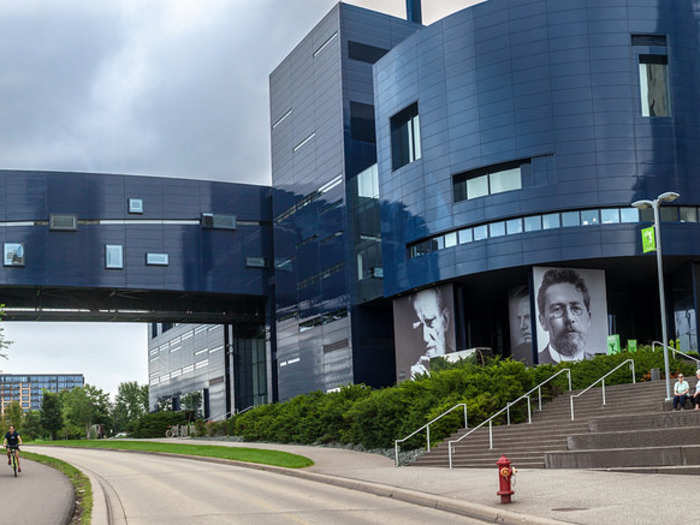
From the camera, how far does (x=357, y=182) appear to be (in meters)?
62.9

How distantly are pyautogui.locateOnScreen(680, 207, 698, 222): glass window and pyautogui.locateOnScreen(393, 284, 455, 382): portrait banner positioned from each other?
44.1 feet

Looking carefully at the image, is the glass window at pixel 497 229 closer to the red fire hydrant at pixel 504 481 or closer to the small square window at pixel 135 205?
the small square window at pixel 135 205

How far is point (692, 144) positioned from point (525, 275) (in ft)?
37.6

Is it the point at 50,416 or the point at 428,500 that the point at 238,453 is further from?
the point at 50,416

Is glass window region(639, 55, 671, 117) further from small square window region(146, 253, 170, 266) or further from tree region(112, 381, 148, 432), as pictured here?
tree region(112, 381, 148, 432)

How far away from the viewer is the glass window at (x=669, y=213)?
158ft

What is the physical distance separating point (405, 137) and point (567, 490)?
40.5m

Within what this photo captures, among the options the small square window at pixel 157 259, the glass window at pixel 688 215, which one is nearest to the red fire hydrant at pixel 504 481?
the glass window at pixel 688 215

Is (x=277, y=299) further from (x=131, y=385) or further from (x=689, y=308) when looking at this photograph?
(x=131, y=385)

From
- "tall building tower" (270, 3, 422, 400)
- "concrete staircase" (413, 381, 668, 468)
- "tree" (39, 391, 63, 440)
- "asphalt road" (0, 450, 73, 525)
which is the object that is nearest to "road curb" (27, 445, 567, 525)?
"concrete staircase" (413, 381, 668, 468)

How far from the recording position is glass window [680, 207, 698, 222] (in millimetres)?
48406

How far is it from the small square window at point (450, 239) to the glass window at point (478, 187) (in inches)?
93.5

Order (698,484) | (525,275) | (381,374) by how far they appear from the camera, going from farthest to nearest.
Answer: (381,374) < (525,275) < (698,484)

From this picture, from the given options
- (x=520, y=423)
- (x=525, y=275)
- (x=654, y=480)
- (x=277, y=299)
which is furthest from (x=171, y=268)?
(x=654, y=480)
